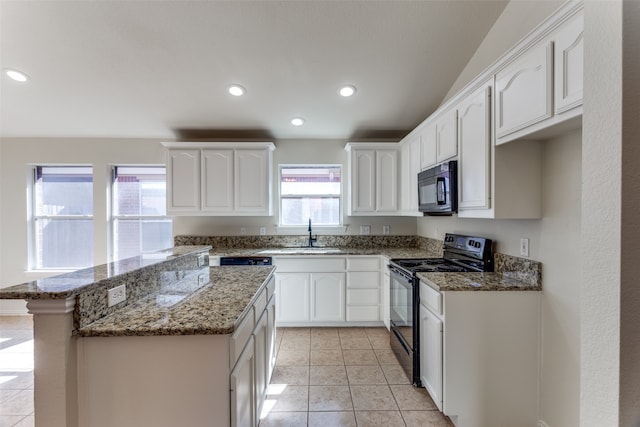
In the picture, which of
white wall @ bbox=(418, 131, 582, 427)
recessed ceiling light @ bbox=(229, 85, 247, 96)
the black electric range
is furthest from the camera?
recessed ceiling light @ bbox=(229, 85, 247, 96)

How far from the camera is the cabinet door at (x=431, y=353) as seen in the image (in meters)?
1.77

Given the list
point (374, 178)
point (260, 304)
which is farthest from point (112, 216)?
point (374, 178)

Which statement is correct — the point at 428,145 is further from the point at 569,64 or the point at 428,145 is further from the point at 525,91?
the point at 569,64

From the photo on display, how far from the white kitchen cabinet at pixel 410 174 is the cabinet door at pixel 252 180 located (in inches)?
67.7

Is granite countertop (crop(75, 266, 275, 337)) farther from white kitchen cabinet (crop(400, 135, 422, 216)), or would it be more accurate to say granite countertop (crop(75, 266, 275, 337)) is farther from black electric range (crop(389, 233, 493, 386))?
white kitchen cabinet (crop(400, 135, 422, 216))

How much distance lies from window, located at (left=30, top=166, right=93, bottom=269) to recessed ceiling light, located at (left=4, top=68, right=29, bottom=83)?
4.34 feet

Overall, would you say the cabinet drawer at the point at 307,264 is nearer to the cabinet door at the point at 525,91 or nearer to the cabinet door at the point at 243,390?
the cabinet door at the point at 243,390

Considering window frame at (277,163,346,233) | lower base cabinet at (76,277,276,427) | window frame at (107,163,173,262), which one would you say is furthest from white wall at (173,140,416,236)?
lower base cabinet at (76,277,276,427)

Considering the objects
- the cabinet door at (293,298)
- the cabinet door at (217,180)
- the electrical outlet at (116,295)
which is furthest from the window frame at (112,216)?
the electrical outlet at (116,295)

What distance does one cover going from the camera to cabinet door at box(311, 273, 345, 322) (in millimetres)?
3248

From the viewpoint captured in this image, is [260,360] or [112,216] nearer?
[260,360]

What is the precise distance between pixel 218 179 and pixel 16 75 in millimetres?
2084

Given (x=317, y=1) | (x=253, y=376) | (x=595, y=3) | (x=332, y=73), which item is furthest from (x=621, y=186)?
(x=332, y=73)

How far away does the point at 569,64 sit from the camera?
1.23m
